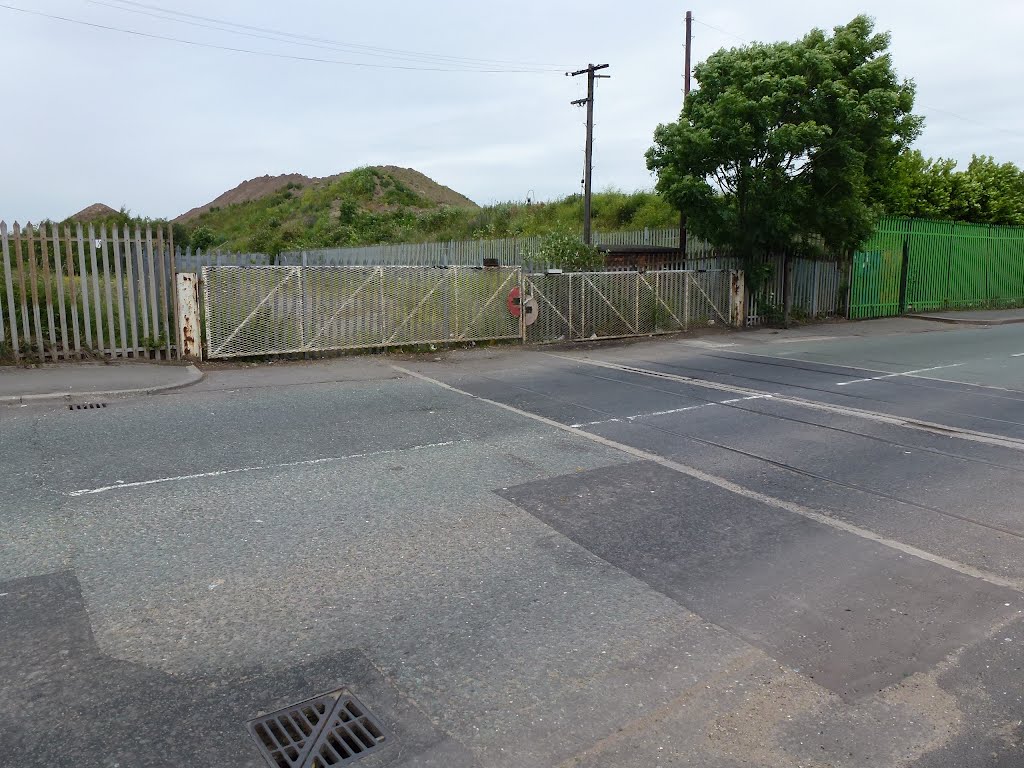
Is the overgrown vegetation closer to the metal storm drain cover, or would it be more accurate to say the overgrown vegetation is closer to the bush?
the bush

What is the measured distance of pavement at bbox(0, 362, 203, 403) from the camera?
32.6 ft

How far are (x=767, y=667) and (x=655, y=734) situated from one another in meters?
0.83

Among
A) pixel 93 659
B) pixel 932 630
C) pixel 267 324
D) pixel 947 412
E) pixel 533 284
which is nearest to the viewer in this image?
pixel 93 659

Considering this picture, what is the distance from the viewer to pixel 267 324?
45.3ft

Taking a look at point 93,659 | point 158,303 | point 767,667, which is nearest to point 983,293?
point 158,303

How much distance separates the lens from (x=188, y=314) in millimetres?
13016

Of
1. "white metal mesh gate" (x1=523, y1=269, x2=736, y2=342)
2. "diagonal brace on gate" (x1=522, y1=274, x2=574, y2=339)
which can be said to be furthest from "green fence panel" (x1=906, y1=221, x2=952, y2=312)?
"diagonal brace on gate" (x1=522, y1=274, x2=574, y2=339)

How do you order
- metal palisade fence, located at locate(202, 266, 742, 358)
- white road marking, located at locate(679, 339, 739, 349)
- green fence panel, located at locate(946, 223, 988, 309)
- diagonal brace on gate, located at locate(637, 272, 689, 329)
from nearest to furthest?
metal palisade fence, located at locate(202, 266, 742, 358) < white road marking, located at locate(679, 339, 739, 349) < diagonal brace on gate, located at locate(637, 272, 689, 329) < green fence panel, located at locate(946, 223, 988, 309)

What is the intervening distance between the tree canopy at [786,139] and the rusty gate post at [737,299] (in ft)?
2.67

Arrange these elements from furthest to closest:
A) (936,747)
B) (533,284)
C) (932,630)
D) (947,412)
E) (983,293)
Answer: (983,293) < (533,284) < (947,412) < (932,630) < (936,747)

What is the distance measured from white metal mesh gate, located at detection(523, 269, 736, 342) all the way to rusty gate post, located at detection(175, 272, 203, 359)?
6.96 metres

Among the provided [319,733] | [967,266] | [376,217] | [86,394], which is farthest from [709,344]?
[376,217]

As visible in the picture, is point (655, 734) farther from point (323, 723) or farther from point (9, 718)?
point (9, 718)

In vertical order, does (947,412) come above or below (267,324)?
below
